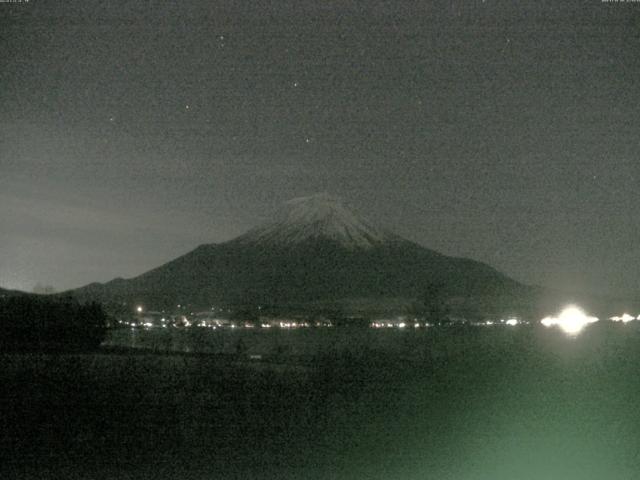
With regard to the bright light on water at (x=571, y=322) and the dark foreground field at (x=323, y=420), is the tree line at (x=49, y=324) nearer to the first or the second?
the dark foreground field at (x=323, y=420)

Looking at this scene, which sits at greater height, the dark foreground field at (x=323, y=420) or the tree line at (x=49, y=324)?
the tree line at (x=49, y=324)

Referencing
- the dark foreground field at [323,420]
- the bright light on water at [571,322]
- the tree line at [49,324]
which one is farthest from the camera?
the bright light on water at [571,322]

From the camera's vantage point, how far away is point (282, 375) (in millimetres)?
17562

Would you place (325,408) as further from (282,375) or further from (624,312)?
(624,312)

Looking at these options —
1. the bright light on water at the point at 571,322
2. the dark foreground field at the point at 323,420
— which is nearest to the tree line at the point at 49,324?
the dark foreground field at the point at 323,420

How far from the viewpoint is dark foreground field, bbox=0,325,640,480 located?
36.3 ft

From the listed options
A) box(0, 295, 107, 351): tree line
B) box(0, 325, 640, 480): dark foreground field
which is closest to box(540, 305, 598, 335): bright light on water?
box(0, 295, 107, 351): tree line

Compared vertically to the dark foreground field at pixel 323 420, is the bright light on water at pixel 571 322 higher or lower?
higher

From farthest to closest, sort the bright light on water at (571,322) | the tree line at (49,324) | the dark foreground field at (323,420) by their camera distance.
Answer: the bright light on water at (571,322)
the tree line at (49,324)
the dark foreground field at (323,420)

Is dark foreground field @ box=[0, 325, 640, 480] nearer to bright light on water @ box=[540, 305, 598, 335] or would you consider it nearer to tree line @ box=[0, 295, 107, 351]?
tree line @ box=[0, 295, 107, 351]

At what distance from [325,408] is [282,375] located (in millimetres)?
3323

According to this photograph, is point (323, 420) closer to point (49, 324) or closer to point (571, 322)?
point (49, 324)

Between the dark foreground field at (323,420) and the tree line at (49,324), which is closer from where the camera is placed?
the dark foreground field at (323,420)

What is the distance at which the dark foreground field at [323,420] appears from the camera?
11070 mm
